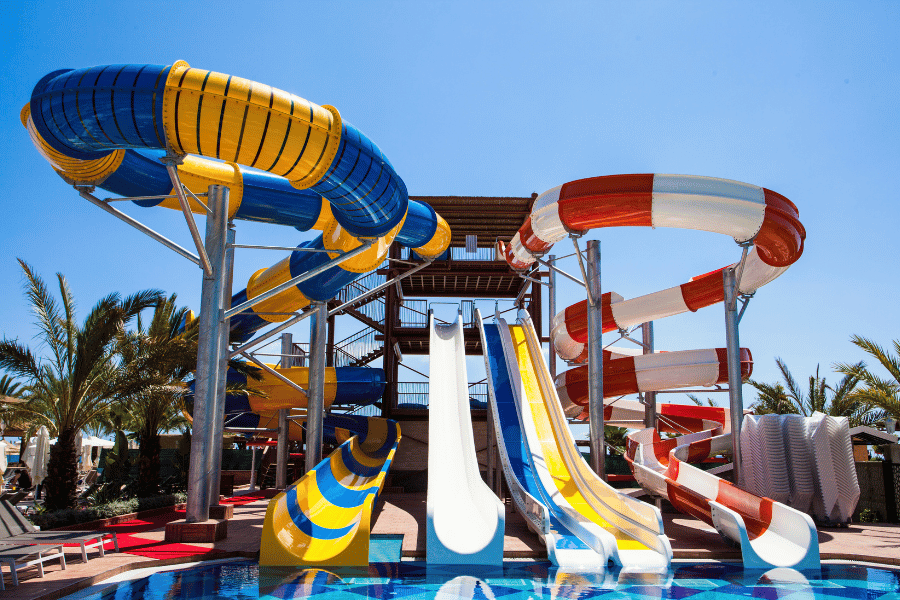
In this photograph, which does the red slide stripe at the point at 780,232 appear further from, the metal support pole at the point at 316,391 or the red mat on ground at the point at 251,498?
the red mat on ground at the point at 251,498

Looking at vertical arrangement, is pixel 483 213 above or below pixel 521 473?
above

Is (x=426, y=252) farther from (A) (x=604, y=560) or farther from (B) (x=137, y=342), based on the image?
(A) (x=604, y=560)

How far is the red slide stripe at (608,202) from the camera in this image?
1111cm

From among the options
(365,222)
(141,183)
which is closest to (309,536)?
(365,222)

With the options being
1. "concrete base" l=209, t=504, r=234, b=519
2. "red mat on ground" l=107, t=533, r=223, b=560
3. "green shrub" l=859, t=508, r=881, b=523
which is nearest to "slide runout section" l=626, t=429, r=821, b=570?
"green shrub" l=859, t=508, r=881, b=523

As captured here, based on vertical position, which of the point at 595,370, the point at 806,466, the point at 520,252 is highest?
the point at 520,252

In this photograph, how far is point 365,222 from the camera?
958 centimetres

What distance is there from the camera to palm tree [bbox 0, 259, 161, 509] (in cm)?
998

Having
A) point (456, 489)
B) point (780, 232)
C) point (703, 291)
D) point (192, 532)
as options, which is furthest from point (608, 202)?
point (192, 532)

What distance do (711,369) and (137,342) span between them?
11928 millimetres

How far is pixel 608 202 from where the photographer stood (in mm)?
11297

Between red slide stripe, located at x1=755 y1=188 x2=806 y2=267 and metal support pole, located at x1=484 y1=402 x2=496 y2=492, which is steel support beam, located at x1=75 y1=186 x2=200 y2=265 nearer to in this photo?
metal support pole, located at x1=484 y1=402 x2=496 y2=492

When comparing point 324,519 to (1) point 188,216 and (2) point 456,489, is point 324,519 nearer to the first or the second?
(2) point 456,489

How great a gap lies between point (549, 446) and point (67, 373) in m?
8.05
